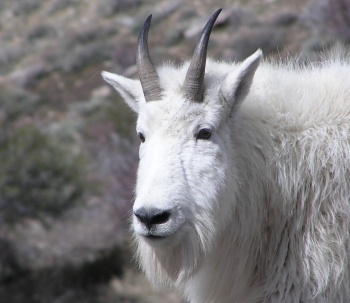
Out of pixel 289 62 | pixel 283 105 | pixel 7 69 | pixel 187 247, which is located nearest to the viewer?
pixel 187 247

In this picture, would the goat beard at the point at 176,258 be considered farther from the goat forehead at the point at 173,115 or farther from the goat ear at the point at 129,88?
the goat ear at the point at 129,88

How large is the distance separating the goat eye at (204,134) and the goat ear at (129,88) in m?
0.73

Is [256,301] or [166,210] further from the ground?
[166,210]

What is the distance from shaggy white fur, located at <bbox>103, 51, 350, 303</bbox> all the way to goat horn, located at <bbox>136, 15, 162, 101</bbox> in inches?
2.4

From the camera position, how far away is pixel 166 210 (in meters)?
4.04

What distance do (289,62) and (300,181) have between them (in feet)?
4.10

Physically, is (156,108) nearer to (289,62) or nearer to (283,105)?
(283,105)

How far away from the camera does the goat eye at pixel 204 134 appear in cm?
442

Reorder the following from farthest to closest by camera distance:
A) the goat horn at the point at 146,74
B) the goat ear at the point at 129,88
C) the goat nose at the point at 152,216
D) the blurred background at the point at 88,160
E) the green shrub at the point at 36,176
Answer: the green shrub at the point at 36,176 → the blurred background at the point at 88,160 → the goat ear at the point at 129,88 → the goat horn at the point at 146,74 → the goat nose at the point at 152,216

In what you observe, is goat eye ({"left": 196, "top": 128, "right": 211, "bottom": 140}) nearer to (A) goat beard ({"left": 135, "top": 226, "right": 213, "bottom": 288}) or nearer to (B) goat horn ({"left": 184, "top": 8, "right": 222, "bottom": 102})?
(B) goat horn ({"left": 184, "top": 8, "right": 222, "bottom": 102})

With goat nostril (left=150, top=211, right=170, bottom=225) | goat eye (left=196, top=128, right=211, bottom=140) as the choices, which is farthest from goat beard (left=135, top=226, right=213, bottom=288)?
goat eye (left=196, top=128, right=211, bottom=140)

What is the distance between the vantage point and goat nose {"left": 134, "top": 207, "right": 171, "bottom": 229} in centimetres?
402

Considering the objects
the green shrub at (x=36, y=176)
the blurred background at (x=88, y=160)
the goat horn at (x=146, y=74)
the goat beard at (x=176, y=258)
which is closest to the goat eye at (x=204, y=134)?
the goat horn at (x=146, y=74)


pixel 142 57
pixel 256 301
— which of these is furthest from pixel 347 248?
pixel 142 57
